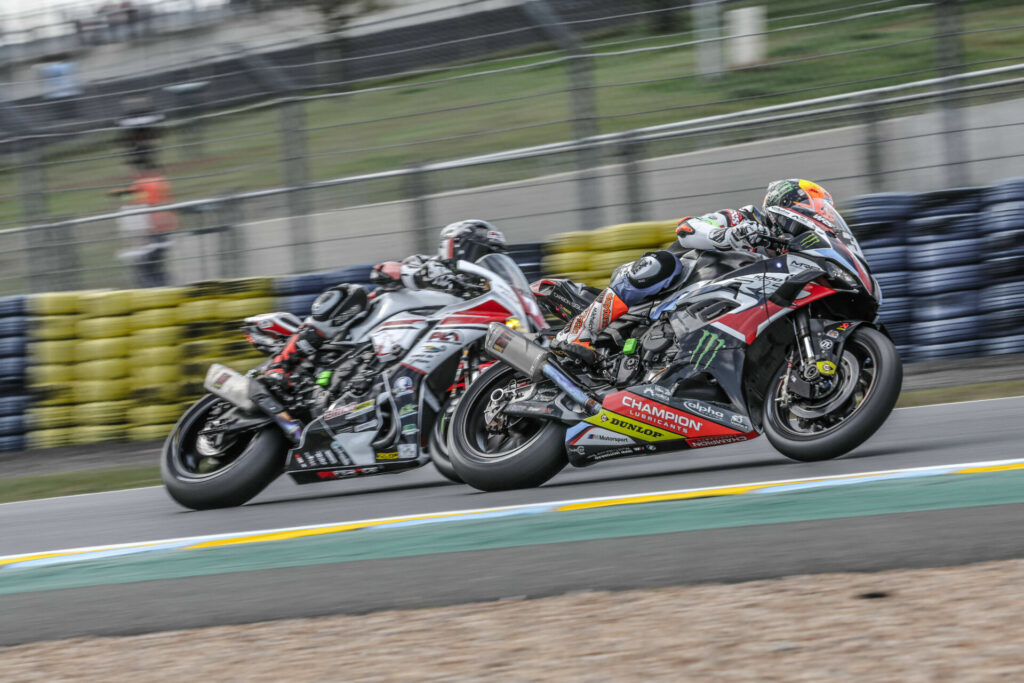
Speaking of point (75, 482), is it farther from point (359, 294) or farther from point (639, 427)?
point (639, 427)

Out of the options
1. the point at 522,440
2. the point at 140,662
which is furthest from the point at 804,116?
the point at 140,662

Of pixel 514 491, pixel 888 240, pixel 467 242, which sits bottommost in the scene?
pixel 514 491

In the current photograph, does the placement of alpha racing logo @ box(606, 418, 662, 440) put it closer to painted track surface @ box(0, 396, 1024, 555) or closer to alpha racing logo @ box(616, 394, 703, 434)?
alpha racing logo @ box(616, 394, 703, 434)

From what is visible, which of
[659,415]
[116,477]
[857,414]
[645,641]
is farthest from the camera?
[116,477]

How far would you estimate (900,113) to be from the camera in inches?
373

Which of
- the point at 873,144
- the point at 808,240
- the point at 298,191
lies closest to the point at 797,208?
the point at 808,240

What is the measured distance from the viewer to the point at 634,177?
9797mm

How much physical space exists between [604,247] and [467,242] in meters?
2.69

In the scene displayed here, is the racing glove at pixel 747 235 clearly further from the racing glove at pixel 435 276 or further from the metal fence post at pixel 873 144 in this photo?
the metal fence post at pixel 873 144

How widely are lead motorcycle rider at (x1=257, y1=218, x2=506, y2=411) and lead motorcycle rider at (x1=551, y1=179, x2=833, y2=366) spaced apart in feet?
3.24

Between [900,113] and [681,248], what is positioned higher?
[900,113]

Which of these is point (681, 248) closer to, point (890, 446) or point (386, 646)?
point (890, 446)

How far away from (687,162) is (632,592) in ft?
20.9

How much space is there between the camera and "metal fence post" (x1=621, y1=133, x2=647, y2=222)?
32.0 feet
